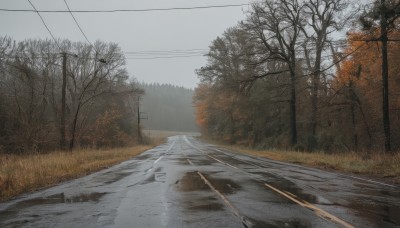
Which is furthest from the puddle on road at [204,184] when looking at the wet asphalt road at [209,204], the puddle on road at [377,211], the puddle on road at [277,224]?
the puddle on road at [277,224]

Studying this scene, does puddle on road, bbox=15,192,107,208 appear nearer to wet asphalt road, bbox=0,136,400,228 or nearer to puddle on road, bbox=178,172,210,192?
wet asphalt road, bbox=0,136,400,228

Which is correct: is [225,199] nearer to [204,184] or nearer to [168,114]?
[204,184]

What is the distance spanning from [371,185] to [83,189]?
9.12 m

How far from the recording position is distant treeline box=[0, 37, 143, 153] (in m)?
34.4

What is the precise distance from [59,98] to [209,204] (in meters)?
43.5

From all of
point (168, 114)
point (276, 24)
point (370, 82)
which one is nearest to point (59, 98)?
point (276, 24)

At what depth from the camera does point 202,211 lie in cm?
803

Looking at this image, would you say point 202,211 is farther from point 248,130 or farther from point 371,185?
point 248,130

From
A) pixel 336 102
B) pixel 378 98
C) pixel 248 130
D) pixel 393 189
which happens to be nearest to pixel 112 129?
pixel 248 130

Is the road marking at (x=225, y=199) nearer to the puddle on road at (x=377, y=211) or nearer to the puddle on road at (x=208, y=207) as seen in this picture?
the puddle on road at (x=208, y=207)

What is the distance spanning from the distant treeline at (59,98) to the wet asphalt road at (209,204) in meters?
17.4

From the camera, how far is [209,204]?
8.82 metres

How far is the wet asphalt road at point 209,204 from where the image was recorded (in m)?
7.17

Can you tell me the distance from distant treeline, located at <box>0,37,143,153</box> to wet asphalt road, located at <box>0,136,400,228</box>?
1744cm
